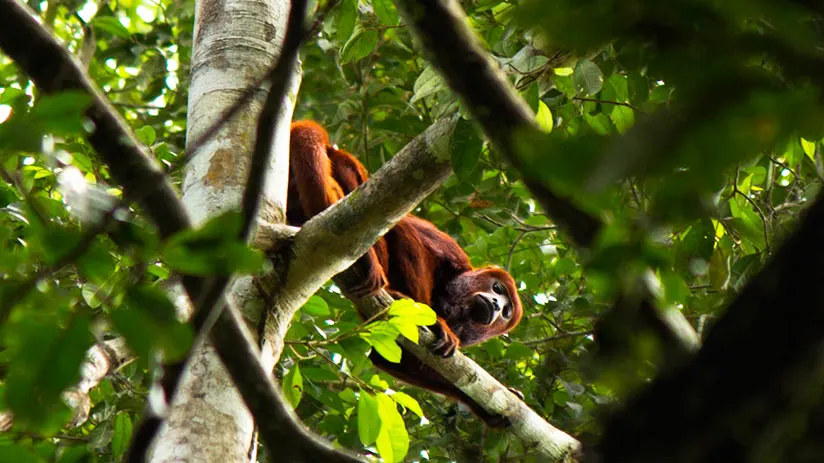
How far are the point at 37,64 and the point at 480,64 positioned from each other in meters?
1.10

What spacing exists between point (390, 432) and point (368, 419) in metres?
0.18

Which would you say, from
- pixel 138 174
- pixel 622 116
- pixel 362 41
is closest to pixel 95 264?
pixel 138 174

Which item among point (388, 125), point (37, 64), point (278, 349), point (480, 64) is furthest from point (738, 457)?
point (388, 125)

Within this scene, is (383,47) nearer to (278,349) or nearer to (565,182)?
(278,349)

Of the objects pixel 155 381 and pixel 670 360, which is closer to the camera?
pixel 670 360

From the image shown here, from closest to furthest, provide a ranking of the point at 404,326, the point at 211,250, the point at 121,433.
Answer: the point at 211,250
the point at 404,326
the point at 121,433

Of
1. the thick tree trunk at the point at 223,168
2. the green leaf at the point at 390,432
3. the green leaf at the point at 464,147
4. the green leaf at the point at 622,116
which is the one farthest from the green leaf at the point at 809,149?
the thick tree trunk at the point at 223,168

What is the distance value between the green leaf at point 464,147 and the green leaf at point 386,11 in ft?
2.75

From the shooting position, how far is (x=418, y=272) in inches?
225

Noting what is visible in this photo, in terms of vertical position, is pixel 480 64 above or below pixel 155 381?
Result: above

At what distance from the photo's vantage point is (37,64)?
6.39ft

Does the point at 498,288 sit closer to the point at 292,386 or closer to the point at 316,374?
the point at 316,374

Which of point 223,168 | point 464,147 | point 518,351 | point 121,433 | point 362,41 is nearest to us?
→ point 464,147

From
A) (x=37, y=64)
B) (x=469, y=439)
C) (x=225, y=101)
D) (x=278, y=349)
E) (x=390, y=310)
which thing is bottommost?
(x=469, y=439)
